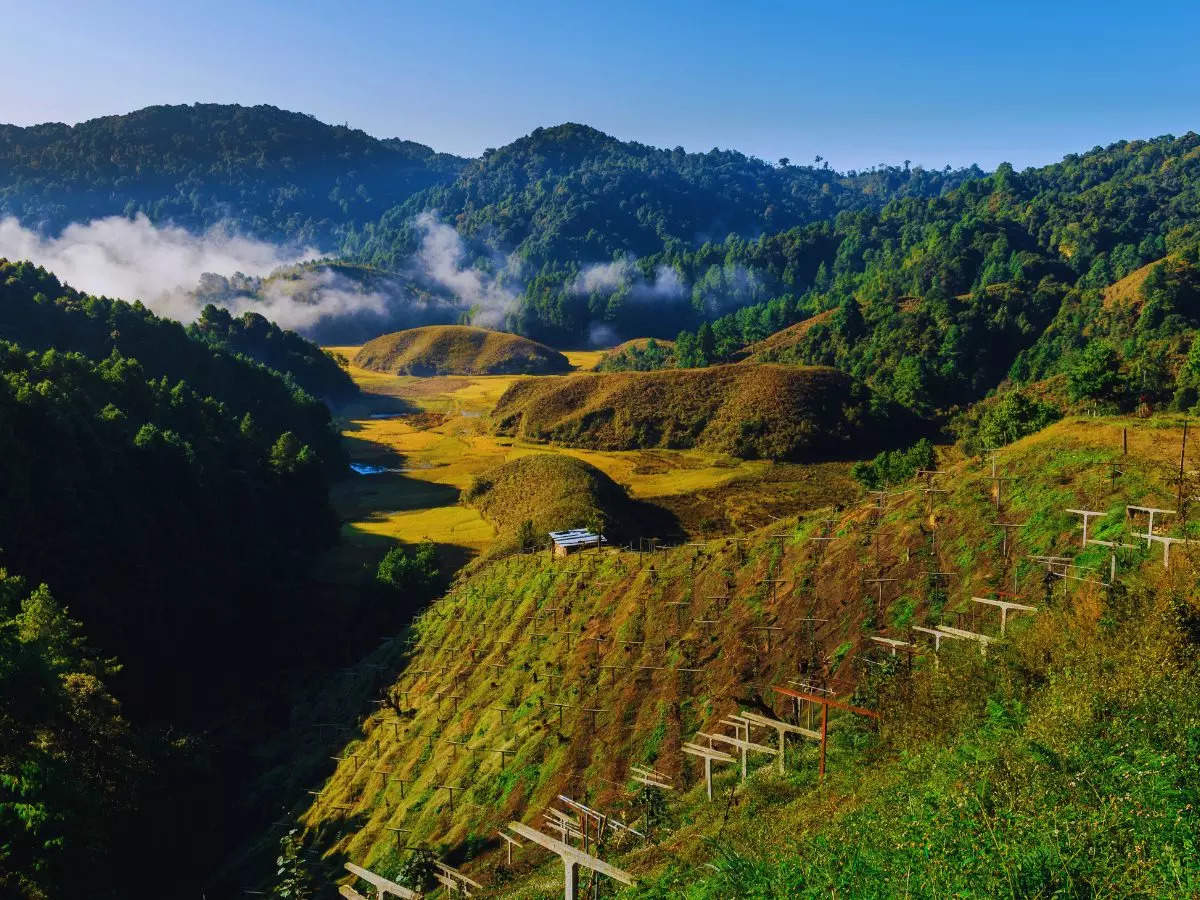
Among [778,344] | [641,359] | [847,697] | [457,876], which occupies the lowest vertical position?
[457,876]

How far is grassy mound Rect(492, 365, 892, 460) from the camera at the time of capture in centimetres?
8644

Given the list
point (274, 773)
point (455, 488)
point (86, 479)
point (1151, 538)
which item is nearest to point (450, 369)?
point (455, 488)

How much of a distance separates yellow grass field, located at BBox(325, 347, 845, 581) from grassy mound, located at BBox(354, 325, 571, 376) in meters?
40.0

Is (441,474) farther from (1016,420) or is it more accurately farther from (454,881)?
(454,881)

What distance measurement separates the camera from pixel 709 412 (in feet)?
311

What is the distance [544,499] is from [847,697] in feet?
137

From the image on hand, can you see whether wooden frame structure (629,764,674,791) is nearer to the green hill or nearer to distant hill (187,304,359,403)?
the green hill

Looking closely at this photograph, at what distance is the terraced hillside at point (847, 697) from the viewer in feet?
38.0

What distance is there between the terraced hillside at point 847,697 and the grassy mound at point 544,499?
12.1 m

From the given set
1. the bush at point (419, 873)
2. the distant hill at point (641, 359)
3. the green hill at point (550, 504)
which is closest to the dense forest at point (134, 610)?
the bush at point (419, 873)

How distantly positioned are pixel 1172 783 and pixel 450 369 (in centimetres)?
16647

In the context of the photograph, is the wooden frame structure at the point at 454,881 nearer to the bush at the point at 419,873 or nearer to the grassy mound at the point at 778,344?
the bush at the point at 419,873

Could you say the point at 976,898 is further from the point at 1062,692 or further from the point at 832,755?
the point at 832,755

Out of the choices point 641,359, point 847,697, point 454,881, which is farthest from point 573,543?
point 641,359
